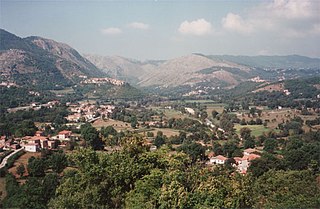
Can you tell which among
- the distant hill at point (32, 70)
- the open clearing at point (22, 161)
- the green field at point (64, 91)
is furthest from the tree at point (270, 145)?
the distant hill at point (32, 70)

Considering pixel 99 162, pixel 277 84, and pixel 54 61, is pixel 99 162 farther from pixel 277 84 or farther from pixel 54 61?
pixel 54 61

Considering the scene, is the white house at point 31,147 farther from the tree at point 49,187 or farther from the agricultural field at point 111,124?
the agricultural field at point 111,124

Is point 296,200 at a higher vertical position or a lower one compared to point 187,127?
higher

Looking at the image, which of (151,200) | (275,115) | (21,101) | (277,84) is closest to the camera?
(151,200)

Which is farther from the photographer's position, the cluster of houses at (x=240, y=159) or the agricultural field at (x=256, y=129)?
the agricultural field at (x=256, y=129)

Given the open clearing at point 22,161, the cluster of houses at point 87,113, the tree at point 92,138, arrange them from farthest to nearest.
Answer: the cluster of houses at point 87,113 → the tree at point 92,138 → the open clearing at point 22,161

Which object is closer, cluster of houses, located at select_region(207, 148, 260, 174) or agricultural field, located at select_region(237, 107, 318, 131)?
cluster of houses, located at select_region(207, 148, 260, 174)

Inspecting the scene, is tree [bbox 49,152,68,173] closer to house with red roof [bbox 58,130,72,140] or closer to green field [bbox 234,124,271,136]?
house with red roof [bbox 58,130,72,140]

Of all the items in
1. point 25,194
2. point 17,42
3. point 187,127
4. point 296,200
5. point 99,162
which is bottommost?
point 187,127

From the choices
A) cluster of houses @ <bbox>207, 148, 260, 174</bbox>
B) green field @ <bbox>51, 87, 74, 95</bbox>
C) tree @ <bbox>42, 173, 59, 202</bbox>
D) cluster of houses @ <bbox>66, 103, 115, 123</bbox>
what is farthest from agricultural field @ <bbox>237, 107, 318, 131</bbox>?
green field @ <bbox>51, 87, 74, 95</bbox>

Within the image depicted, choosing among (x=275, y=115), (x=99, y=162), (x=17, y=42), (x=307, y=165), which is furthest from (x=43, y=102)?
(x=17, y=42)

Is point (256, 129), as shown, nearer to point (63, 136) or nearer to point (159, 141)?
point (159, 141)
